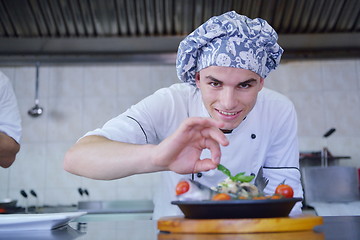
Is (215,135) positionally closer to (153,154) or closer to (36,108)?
(153,154)

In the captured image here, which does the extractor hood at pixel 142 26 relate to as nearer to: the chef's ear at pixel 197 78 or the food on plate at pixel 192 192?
the chef's ear at pixel 197 78

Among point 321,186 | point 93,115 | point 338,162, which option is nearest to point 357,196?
point 321,186

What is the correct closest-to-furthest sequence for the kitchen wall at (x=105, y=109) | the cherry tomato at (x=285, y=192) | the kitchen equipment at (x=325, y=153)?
the cherry tomato at (x=285, y=192) → the kitchen equipment at (x=325, y=153) → the kitchen wall at (x=105, y=109)

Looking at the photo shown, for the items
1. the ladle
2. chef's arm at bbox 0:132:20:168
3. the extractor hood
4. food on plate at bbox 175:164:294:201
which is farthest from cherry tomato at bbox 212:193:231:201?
the ladle

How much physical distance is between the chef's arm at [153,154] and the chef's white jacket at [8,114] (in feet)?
2.96

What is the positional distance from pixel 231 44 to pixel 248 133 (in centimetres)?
38

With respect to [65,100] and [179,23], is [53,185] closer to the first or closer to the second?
[65,100]

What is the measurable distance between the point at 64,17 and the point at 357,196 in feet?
8.37

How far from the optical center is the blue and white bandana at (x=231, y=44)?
136cm

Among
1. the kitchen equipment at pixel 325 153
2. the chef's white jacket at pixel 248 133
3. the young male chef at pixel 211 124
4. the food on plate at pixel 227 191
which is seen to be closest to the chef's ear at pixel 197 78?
the young male chef at pixel 211 124

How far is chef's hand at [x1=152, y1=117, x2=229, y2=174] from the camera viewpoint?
983mm

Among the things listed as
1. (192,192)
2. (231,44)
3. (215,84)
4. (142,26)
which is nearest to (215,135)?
(192,192)

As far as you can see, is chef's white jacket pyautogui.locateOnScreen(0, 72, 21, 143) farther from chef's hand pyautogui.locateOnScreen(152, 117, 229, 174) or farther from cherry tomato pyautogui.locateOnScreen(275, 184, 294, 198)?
cherry tomato pyautogui.locateOnScreen(275, 184, 294, 198)

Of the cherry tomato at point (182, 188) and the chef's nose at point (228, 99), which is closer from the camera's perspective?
the cherry tomato at point (182, 188)
